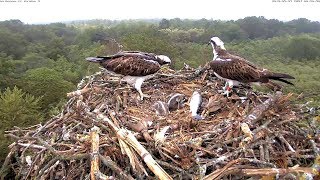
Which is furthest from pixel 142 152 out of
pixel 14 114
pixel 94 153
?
pixel 14 114

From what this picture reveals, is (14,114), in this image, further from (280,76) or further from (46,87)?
(280,76)

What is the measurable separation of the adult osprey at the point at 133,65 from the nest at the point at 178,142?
0.40 m

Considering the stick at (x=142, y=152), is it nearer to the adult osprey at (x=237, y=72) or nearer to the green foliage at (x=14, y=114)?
the adult osprey at (x=237, y=72)

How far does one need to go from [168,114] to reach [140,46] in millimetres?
17241

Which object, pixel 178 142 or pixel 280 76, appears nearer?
pixel 178 142

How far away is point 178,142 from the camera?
3754 millimetres

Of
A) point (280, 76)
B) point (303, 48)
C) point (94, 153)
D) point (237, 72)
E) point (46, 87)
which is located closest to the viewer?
point (94, 153)

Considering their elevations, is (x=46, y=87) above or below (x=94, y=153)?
below

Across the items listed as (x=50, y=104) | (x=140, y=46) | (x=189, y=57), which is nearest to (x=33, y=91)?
(x=50, y=104)

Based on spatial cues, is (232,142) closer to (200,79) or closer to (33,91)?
(200,79)

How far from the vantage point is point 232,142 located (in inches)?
146

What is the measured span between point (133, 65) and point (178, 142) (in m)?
1.67

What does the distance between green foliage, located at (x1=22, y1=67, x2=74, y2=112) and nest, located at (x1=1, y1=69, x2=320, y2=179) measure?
13.8 m

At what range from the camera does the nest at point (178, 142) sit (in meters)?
3.36
